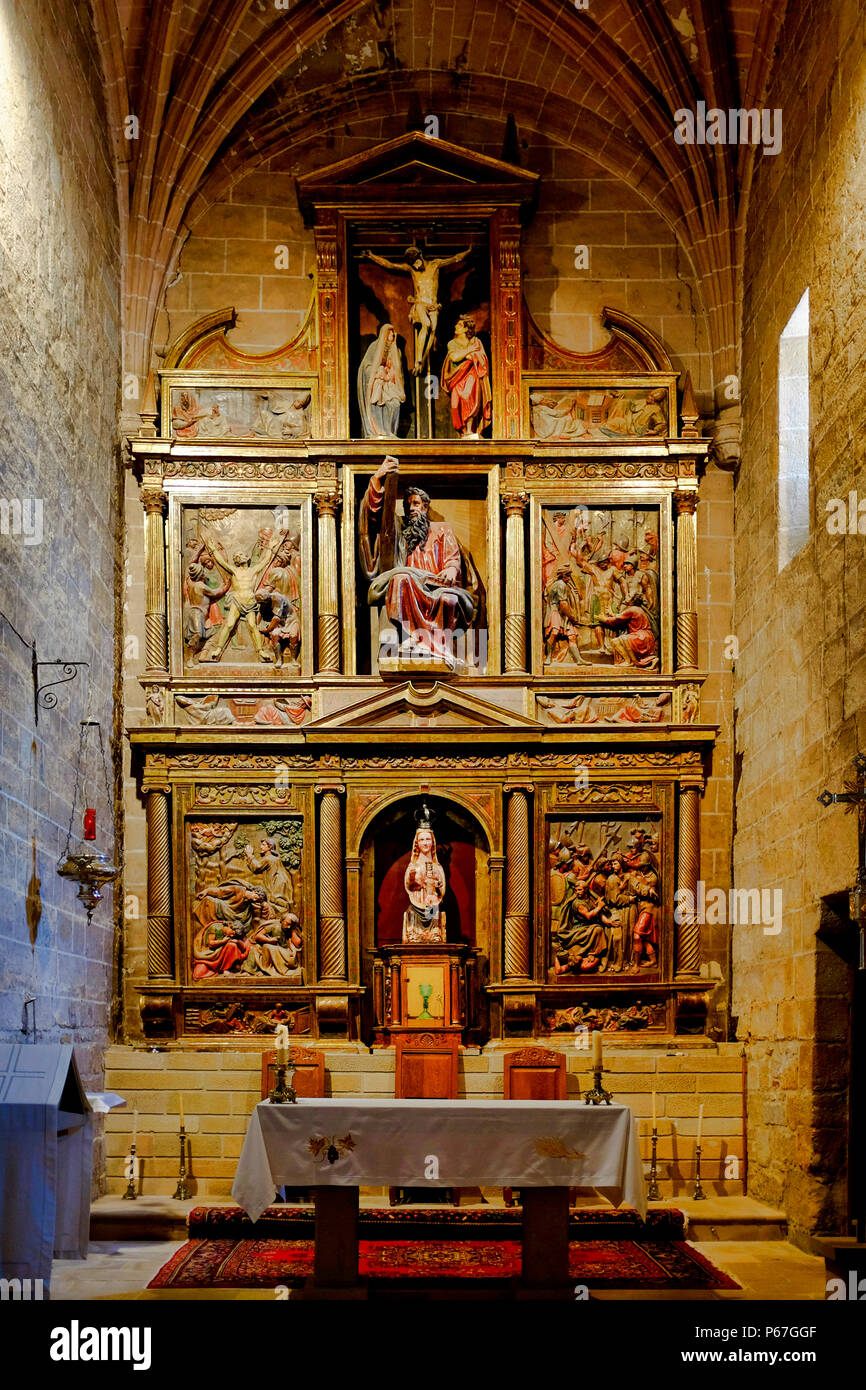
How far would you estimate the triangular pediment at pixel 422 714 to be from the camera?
13094mm

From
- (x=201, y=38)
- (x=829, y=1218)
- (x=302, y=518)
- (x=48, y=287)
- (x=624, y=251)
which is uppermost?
(x=201, y=38)

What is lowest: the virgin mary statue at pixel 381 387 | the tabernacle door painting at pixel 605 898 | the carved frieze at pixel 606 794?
the tabernacle door painting at pixel 605 898

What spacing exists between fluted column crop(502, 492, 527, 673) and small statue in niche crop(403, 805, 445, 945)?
1.67 metres

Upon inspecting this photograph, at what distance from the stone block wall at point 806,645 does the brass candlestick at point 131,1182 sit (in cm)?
466

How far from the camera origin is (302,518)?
1364 centimetres

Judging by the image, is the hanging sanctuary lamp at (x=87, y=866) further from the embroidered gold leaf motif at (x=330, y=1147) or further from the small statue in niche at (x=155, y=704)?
the embroidered gold leaf motif at (x=330, y=1147)

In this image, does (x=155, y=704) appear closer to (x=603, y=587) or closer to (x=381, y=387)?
(x=381, y=387)

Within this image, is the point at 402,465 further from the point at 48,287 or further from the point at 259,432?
the point at 48,287

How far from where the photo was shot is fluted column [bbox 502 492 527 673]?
1341 cm

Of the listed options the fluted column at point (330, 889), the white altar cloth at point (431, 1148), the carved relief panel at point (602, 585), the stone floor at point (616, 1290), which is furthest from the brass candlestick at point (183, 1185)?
the carved relief panel at point (602, 585)

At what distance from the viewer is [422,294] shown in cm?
1394

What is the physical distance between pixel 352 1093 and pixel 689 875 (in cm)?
328

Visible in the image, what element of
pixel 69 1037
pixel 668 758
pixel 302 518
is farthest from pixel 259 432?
pixel 69 1037

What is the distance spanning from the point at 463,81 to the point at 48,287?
5.56 meters
